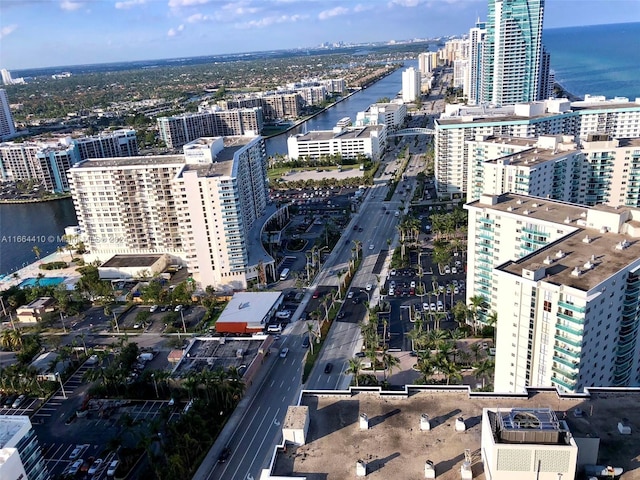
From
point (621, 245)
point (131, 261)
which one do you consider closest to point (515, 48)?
point (131, 261)

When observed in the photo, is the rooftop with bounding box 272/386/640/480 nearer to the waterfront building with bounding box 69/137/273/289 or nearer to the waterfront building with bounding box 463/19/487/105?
the waterfront building with bounding box 69/137/273/289

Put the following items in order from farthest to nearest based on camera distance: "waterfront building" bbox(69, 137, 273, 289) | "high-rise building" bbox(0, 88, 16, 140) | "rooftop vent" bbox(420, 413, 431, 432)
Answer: "high-rise building" bbox(0, 88, 16, 140) < "waterfront building" bbox(69, 137, 273, 289) < "rooftop vent" bbox(420, 413, 431, 432)

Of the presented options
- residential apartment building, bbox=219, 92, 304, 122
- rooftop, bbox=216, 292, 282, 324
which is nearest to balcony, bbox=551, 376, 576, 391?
rooftop, bbox=216, 292, 282, 324

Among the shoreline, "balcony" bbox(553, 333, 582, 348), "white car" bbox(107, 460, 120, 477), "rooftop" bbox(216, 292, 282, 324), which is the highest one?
"balcony" bbox(553, 333, 582, 348)

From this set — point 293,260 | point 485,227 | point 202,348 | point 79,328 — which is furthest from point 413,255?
point 79,328

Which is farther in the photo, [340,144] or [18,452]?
[340,144]

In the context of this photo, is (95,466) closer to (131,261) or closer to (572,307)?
(572,307)

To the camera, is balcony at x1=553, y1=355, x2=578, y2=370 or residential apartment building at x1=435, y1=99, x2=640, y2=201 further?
residential apartment building at x1=435, y1=99, x2=640, y2=201
